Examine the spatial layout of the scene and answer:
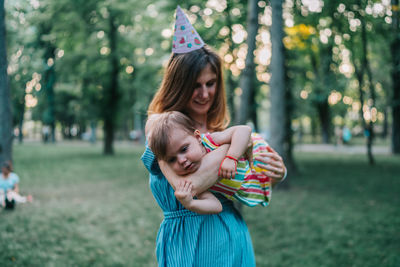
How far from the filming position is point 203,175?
1.57 meters

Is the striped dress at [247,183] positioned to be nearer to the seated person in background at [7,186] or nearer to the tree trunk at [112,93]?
the seated person in background at [7,186]

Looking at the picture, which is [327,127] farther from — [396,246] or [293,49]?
[396,246]

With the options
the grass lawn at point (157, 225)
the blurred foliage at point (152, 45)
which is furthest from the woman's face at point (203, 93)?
the grass lawn at point (157, 225)

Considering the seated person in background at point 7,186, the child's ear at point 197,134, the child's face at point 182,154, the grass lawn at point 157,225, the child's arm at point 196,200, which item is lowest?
the grass lawn at point 157,225

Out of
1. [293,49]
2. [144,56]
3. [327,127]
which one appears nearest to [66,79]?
[144,56]

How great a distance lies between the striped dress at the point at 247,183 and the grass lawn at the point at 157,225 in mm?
3166

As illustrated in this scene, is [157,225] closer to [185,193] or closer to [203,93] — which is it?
[203,93]

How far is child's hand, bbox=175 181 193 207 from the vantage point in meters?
1.53

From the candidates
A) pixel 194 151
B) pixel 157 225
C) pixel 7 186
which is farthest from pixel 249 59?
pixel 7 186

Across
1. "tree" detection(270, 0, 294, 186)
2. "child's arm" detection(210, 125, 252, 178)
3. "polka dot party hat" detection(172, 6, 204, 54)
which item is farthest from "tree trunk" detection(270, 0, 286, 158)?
"child's arm" detection(210, 125, 252, 178)

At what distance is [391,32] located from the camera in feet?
27.5

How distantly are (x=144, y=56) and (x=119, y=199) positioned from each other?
12511mm

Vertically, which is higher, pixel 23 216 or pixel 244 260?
pixel 244 260

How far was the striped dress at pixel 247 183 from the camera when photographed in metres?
1.73
